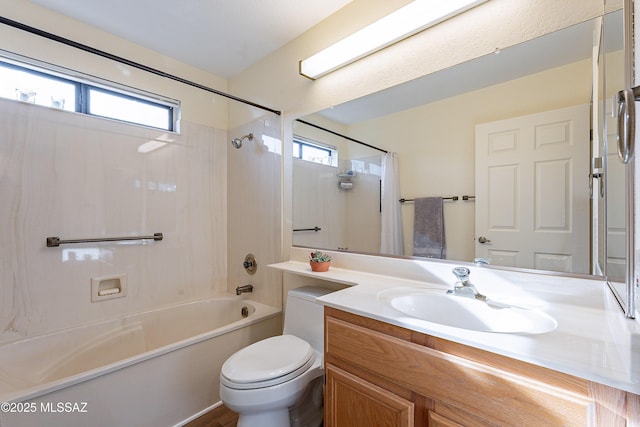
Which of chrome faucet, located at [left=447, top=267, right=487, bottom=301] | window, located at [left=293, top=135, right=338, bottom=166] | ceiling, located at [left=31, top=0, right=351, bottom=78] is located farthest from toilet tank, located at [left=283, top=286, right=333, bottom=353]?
ceiling, located at [left=31, top=0, right=351, bottom=78]

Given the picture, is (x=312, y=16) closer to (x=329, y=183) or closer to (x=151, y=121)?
(x=329, y=183)

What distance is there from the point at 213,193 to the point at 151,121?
74cm

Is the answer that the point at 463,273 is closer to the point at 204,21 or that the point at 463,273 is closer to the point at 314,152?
the point at 314,152

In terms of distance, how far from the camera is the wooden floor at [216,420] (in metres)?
1.58

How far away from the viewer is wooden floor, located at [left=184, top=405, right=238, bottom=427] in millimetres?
1578

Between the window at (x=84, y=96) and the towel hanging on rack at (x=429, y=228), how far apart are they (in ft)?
6.81

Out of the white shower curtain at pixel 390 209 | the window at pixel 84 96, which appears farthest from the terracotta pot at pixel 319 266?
the window at pixel 84 96

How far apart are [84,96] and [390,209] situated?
2196 mm

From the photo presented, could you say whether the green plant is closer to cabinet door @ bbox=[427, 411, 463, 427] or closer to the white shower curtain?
the white shower curtain

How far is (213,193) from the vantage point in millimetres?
2504

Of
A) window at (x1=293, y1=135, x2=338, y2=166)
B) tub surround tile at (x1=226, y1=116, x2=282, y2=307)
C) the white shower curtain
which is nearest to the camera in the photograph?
the white shower curtain

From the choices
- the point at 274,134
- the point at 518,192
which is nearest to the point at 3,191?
the point at 274,134

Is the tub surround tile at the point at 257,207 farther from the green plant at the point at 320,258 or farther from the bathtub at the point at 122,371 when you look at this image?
the green plant at the point at 320,258

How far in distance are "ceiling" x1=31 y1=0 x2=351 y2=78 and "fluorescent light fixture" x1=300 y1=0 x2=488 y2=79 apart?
0.30 m
